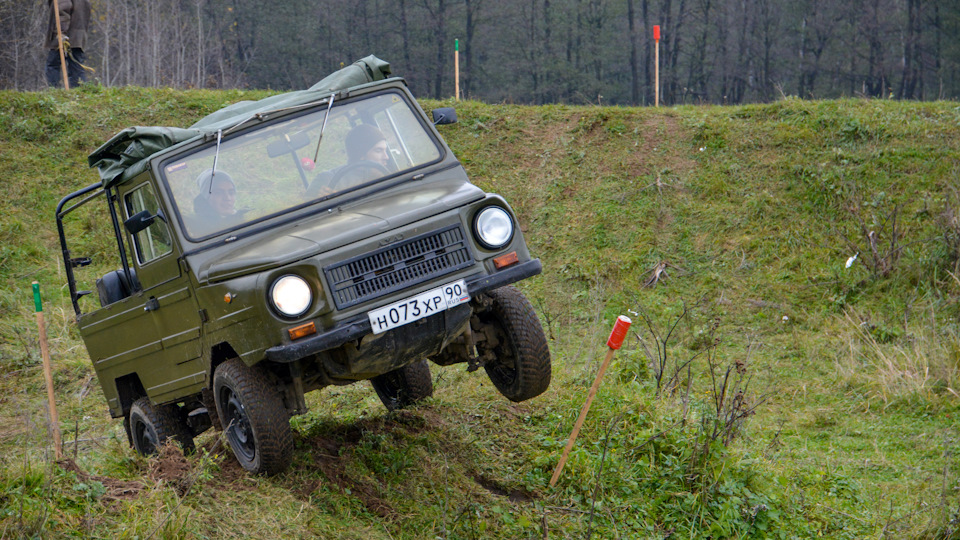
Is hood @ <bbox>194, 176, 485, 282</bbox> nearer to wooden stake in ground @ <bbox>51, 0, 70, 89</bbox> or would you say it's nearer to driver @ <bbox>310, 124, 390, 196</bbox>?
driver @ <bbox>310, 124, 390, 196</bbox>

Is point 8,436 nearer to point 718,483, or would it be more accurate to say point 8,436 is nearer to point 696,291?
point 718,483

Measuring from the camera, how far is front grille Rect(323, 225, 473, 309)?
4.63m

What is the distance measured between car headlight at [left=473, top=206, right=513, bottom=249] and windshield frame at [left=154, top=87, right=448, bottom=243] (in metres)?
0.85

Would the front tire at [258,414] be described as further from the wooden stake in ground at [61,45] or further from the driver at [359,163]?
the wooden stake in ground at [61,45]

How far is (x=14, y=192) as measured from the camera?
45.7 feet

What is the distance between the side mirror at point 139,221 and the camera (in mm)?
5152

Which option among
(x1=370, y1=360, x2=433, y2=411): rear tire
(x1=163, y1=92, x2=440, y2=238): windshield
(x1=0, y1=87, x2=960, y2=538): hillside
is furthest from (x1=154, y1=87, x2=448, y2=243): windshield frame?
(x1=370, y1=360, x2=433, y2=411): rear tire

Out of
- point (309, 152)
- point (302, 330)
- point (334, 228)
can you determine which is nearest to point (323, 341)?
point (302, 330)

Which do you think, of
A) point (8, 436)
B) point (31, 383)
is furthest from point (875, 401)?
point (31, 383)

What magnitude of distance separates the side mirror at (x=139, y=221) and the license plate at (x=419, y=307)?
163 cm

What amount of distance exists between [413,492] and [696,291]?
22.9 ft

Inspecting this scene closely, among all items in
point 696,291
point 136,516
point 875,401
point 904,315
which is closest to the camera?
point 136,516

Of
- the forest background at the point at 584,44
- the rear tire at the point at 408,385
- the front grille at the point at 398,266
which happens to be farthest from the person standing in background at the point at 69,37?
the forest background at the point at 584,44

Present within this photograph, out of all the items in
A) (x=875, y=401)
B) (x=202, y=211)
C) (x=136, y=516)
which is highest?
(x=202, y=211)
